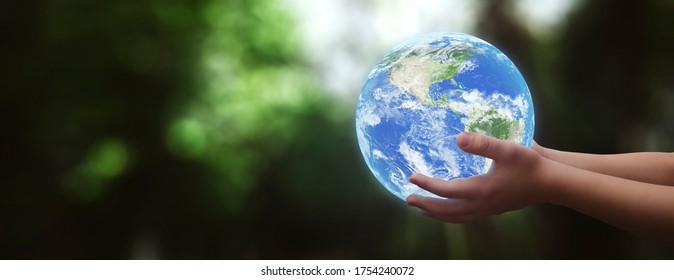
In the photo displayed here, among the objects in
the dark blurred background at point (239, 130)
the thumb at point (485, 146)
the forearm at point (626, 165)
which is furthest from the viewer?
the dark blurred background at point (239, 130)

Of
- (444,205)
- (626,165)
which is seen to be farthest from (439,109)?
(626,165)

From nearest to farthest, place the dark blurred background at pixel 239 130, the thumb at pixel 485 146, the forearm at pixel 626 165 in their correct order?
the thumb at pixel 485 146, the forearm at pixel 626 165, the dark blurred background at pixel 239 130

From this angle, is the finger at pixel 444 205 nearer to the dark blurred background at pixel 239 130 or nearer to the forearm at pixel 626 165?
the forearm at pixel 626 165

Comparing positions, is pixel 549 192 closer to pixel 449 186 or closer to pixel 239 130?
pixel 449 186

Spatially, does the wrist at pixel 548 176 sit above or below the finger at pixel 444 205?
above

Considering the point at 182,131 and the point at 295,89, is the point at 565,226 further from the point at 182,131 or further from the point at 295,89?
the point at 182,131

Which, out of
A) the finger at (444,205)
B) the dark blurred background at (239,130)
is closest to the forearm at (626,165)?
the finger at (444,205)
